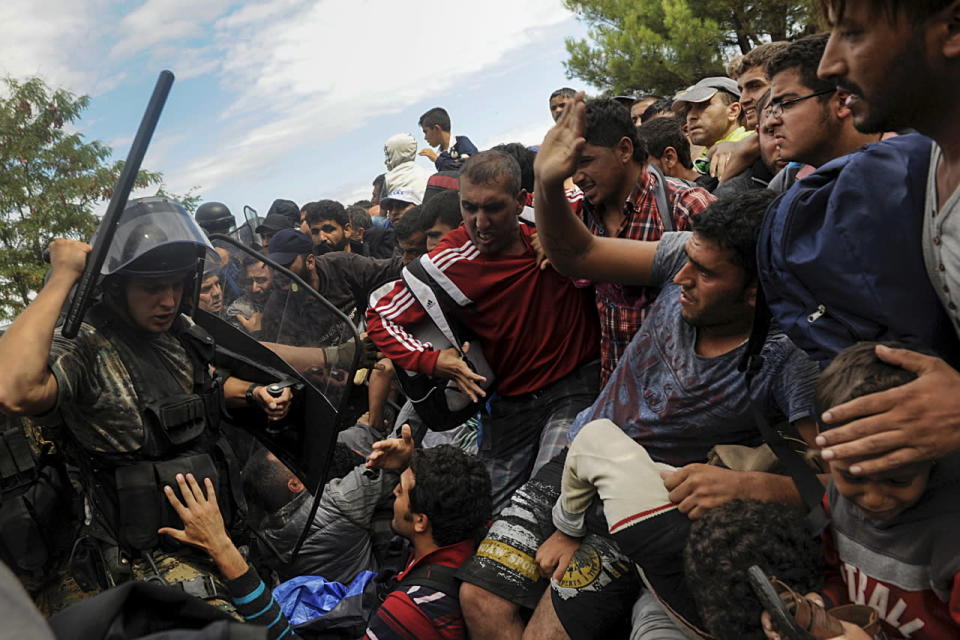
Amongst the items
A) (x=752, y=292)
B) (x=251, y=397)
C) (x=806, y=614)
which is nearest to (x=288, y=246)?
(x=251, y=397)

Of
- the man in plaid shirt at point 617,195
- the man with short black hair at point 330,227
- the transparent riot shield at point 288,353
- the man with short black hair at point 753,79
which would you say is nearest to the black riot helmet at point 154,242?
the transparent riot shield at point 288,353

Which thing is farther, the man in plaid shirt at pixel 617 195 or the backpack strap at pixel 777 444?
the man in plaid shirt at pixel 617 195

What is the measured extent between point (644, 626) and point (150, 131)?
2.10m

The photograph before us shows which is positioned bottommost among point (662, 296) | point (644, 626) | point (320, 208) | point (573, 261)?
point (644, 626)

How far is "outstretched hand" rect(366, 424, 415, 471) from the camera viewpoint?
3.40 meters

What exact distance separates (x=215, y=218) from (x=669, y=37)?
17620 mm

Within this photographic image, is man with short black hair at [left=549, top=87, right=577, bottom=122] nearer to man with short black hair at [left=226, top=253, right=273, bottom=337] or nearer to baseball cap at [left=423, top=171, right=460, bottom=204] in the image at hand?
baseball cap at [left=423, top=171, right=460, bottom=204]

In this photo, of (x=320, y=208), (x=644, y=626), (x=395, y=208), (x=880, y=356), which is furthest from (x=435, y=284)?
(x=320, y=208)

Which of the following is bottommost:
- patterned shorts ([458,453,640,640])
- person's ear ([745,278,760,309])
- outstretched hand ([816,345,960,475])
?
patterned shorts ([458,453,640,640])

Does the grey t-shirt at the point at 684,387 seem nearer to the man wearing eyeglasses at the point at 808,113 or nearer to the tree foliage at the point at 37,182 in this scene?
the man wearing eyeglasses at the point at 808,113

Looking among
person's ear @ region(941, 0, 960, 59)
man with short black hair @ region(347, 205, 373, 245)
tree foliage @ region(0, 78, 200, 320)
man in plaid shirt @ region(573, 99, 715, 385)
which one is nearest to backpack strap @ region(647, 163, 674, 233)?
man in plaid shirt @ region(573, 99, 715, 385)

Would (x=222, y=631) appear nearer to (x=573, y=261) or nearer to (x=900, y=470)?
(x=900, y=470)

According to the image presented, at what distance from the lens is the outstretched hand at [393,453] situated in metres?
3.40

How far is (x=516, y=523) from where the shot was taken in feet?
8.75
